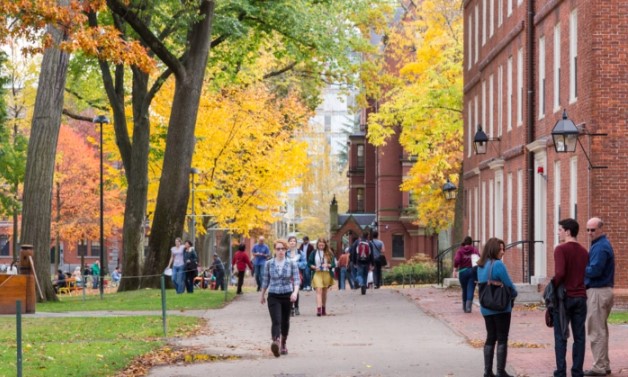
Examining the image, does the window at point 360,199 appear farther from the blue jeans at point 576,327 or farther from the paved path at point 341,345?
the blue jeans at point 576,327

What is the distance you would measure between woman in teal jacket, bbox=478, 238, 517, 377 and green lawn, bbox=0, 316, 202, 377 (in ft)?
13.9

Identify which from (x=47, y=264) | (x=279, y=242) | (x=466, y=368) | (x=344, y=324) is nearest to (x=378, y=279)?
(x=47, y=264)

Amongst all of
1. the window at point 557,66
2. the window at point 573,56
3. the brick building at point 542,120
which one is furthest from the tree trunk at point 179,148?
the window at point 573,56

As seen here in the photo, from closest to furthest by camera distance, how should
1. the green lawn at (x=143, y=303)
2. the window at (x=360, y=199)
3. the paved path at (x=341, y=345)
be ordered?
the paved path at (x=341, y=345), the green lawn at (x=143, y=303), the window at (x=360, y=199)

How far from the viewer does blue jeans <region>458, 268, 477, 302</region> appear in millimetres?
26828

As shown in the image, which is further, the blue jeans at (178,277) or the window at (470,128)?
the window at (470,128)

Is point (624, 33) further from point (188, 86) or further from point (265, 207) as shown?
point (265, 207)

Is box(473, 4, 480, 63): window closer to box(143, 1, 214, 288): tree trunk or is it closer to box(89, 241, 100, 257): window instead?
box(143, 1, 214, 288): tree trunk

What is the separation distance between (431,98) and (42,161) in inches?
928

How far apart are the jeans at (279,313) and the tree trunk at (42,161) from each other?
14461mm

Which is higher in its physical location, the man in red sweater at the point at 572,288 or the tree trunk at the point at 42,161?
the tree trunk at the point at 42,161

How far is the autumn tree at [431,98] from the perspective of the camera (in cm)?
5294

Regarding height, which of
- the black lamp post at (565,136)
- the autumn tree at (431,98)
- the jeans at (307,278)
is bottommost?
the jeans at (307,278)

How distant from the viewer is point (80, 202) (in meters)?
82.3
